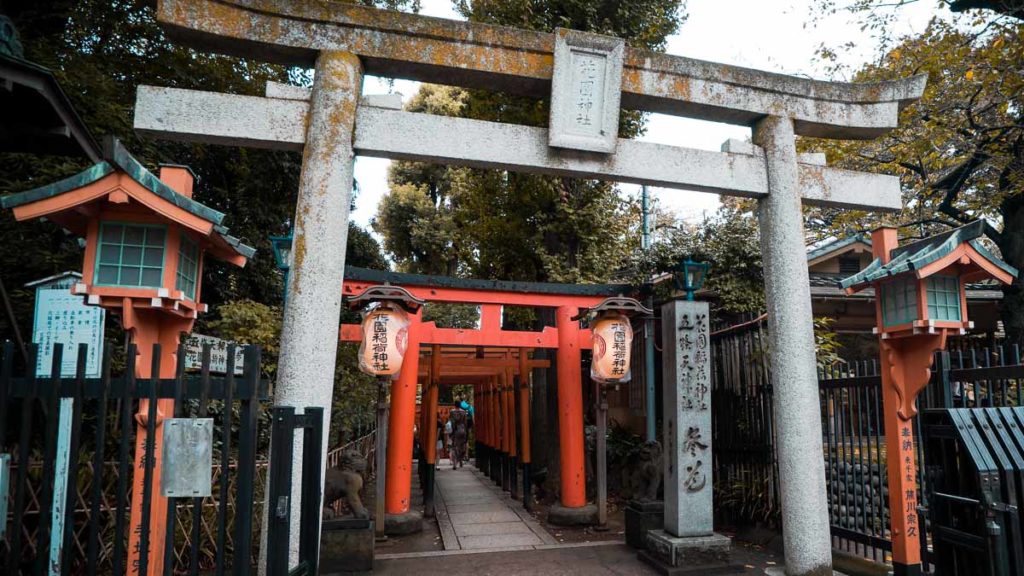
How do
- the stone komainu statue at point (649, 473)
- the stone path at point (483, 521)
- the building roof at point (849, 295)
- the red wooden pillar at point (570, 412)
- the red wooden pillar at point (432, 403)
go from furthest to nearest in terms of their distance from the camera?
the building roof at point (849, 295) < the red wooden pillar at point (432, 403) < the red wooden pillar at point (570, 412) < the stone path at point (483, 521) < the stone komainu statue at point (649, 473)

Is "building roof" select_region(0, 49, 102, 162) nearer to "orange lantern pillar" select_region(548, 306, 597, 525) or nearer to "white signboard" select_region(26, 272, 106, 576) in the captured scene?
"white signboard" select_region(26, 272, 106, 576)

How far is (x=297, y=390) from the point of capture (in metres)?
5.52

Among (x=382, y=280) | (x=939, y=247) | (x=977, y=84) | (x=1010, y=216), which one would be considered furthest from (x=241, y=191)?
(x=1010, y=216)

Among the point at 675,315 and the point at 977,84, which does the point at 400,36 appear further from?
the point at 977,84

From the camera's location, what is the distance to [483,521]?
33.7 ft

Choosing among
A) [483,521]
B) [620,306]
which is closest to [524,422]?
[483,521]

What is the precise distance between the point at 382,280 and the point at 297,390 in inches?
143

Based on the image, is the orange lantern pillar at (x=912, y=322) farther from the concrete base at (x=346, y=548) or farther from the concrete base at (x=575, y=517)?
the concrete base at (x=346, y=548)

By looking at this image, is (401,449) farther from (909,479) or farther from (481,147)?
(909,479)

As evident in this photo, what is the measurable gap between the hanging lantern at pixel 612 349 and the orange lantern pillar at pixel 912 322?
124 inches

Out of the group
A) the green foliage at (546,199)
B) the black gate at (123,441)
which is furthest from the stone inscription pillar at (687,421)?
the green foliage at (546,199)

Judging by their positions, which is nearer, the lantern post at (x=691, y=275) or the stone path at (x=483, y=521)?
the lantern post at (x=691, y=275)

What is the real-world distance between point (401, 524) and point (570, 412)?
3.12 metres

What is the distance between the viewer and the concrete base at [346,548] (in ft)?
23.4
